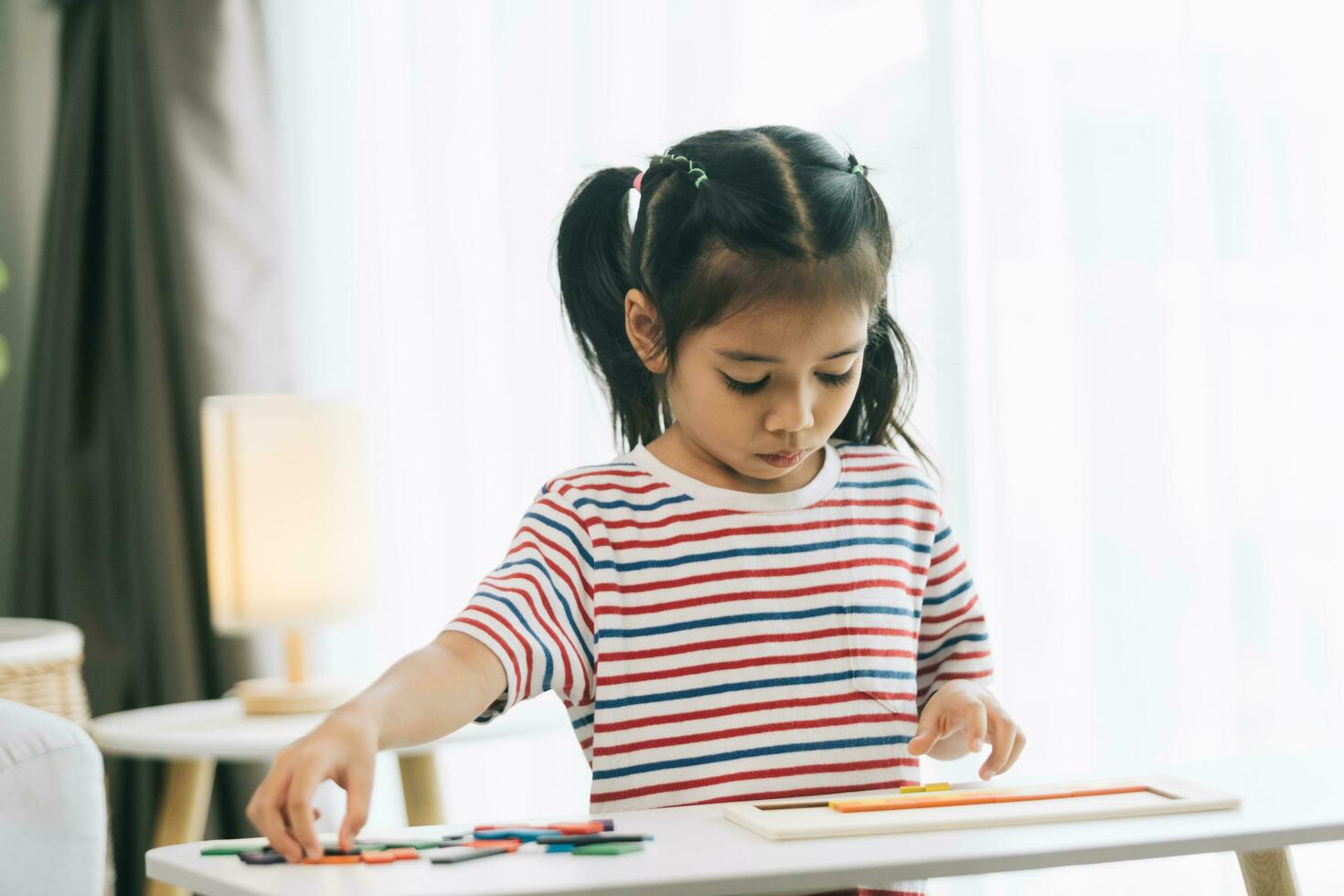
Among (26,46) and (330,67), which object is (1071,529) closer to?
(330,67)

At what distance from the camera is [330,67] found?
2.20 m

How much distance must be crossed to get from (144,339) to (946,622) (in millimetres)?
1459

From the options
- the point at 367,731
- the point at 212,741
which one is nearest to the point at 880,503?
the point at 367,731

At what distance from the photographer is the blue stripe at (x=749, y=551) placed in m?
0.97

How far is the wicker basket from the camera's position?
1.47 meters

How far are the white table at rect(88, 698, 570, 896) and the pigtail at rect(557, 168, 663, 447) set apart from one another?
57 centimetres

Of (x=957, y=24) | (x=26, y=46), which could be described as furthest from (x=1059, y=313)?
(x=26, y=46)

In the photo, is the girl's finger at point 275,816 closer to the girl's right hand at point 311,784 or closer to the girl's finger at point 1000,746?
the girl's right hand at point 311,784

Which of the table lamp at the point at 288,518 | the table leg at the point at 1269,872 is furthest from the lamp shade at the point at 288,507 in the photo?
the table leg at the point at 1269,872

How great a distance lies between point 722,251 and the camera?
3.07 feet

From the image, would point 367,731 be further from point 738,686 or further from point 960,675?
point 960,675

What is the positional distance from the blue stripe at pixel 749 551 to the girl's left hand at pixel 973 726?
12 centimetres

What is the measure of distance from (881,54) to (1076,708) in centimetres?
89

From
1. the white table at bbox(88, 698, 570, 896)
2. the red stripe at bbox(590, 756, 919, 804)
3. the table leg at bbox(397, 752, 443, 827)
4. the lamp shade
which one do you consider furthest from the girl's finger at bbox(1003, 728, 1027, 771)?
the lamp shade
